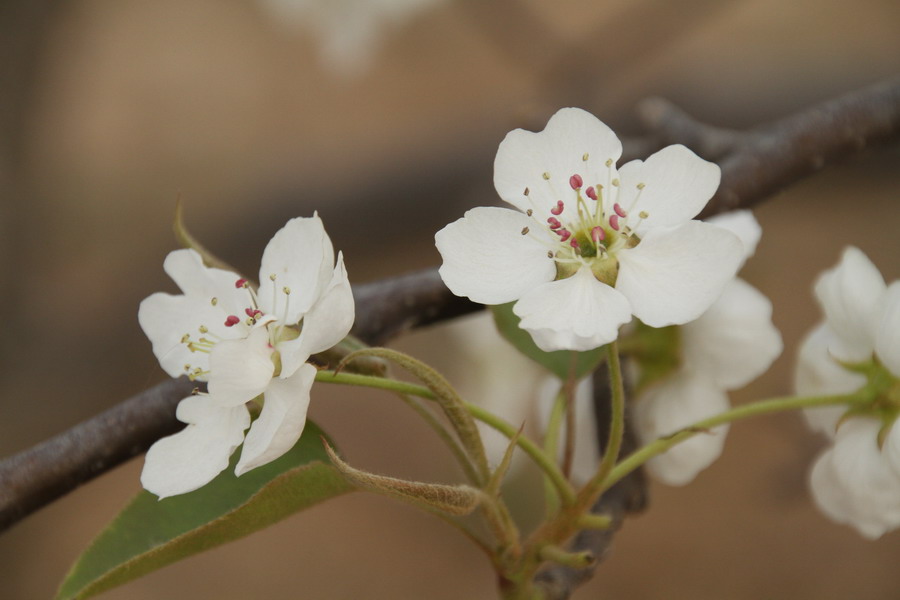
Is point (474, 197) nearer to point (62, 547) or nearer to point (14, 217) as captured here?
point (14, 217)

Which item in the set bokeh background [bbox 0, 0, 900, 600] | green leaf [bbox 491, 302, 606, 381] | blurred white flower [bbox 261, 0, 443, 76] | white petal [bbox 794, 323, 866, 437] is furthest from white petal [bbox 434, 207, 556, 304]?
blurred white flower [bbox 261, 0, 443, 76]

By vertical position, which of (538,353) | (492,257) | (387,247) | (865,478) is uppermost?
(492,257)

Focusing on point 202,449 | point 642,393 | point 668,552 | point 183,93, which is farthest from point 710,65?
point 183,93

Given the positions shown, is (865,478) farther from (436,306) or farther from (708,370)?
(436,306)

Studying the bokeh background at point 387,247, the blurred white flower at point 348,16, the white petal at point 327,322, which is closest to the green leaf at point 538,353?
the white petal at point 327,322

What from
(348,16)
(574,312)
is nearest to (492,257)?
(574,312)

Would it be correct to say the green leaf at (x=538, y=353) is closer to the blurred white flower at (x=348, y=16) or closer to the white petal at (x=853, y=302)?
the white petal at (x=853, y=302)

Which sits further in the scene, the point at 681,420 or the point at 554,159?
the point at 681,420
